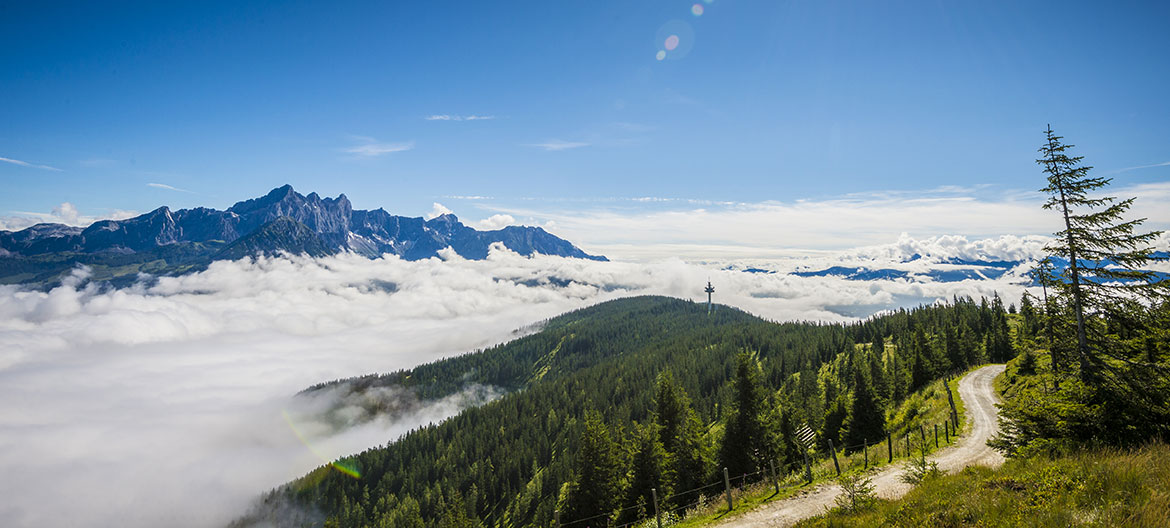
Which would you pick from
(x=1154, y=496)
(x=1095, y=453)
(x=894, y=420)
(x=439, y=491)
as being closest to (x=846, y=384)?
(x=894, y=420)

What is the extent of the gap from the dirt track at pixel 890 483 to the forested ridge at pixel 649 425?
1203cm

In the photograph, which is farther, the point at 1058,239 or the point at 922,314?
the point at 922,314

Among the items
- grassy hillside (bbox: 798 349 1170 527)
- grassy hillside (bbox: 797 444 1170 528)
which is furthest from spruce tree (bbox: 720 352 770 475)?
grassy hillside (bbox: 797 444 1170 528)

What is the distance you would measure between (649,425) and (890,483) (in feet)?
71.6

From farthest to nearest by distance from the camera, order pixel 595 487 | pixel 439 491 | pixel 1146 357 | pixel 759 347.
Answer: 1. pixel 759 347
2. pixel 439 491
3. pixel 595 487
4. pixel 1146 357

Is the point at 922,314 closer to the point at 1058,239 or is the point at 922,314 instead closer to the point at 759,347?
the point at 759,347

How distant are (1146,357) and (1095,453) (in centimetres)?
1067

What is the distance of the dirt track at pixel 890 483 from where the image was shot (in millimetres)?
19219

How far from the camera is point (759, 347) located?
172000 millimetres

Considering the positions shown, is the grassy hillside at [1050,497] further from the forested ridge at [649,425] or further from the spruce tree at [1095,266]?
the forested ridge at [649,425]

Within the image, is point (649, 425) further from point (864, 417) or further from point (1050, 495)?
point (1050, 495)

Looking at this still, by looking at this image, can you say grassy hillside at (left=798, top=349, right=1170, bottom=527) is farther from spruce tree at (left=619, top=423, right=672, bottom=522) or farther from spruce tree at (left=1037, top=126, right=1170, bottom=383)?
spruce tree at (left=619, top=423, right=672, bottom=522)

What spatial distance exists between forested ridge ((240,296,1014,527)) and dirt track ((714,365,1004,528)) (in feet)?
39.5

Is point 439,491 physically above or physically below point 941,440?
below
